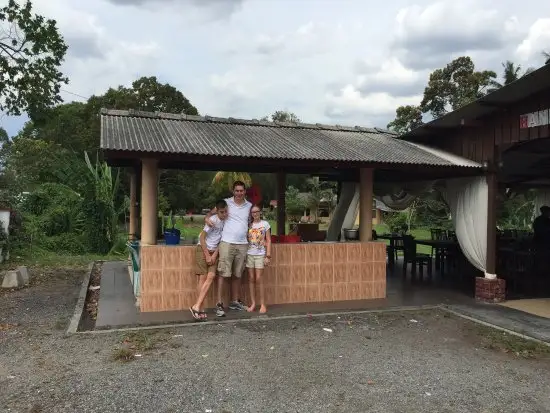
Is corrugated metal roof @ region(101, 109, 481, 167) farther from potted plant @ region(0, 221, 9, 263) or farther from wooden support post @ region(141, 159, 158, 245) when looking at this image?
potted plant @ region(0, 221, 9, 263)

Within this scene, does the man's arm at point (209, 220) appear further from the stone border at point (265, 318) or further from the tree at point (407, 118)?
the tree at point (407, 118)

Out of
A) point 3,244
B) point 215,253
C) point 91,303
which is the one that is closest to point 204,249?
point 215,253

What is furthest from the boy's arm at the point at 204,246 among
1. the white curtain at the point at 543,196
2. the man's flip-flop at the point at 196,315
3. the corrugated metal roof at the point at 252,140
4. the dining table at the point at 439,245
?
the white curtain at the point at 543,196

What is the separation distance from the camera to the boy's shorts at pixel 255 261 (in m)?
6.70

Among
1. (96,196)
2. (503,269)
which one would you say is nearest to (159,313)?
(503,269)

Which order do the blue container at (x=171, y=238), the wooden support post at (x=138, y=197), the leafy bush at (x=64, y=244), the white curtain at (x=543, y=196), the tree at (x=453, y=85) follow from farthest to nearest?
1. the tree at (x=453, y=85)
2. the leafy bush at (x=64, y=244)
3. the white curtain at (x=543, y=196)
4. the wooden support post at (x=138, y=197)
5. the blue container at (x=171, y=238)

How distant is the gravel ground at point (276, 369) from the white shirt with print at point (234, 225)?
45.7 inches

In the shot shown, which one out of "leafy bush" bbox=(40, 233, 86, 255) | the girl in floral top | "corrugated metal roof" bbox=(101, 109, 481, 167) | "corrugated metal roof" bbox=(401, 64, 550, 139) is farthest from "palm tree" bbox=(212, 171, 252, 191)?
the girl in floral top

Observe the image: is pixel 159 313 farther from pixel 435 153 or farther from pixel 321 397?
pixel 435 153

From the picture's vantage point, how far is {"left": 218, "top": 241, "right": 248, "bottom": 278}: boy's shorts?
6.55 meters

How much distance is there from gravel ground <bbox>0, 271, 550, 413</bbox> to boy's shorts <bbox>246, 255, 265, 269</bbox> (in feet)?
2.58

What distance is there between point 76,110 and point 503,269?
107 ft

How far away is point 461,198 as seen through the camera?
8.36 metres

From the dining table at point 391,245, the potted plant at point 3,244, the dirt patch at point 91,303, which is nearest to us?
the dirt patch at point 91,303
